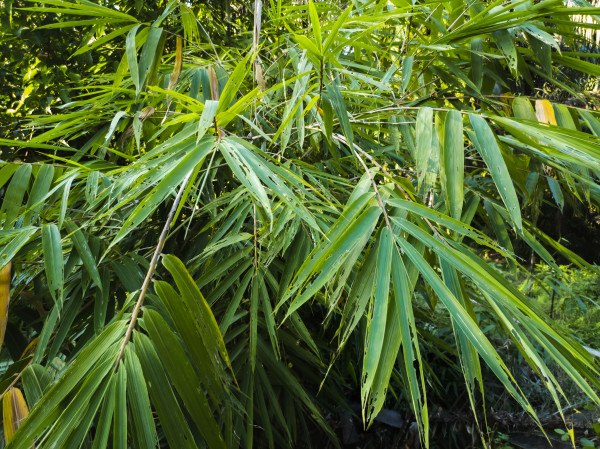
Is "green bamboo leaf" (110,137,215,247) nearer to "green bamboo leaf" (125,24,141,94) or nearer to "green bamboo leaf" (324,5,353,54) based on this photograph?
"green bamboo leaf" (324,5,353,54)

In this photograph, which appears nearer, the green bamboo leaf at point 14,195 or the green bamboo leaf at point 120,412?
the green bamboo leaf at point 120,412

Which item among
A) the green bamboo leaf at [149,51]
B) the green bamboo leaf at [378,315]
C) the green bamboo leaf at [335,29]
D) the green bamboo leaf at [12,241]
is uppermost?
the green bamboo leaf at [149,51]

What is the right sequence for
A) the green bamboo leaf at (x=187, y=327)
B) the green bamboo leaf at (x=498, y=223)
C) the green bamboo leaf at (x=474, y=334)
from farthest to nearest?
the green bamboo leaf at (x=498, y=223) < the green bamboo leaf at (x=187, y=327) < the green bamboo leaf at (x=474, y=334)

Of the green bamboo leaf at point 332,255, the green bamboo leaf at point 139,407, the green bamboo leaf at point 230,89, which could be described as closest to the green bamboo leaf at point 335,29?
the green bamboo leaf at point 230,89

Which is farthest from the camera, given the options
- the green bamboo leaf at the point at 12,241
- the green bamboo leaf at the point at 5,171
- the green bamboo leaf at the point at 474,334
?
the green bamboo leaf at the point at 5,171

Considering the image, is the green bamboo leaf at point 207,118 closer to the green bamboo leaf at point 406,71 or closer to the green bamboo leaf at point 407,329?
the green bamboo leaf at point 407,329

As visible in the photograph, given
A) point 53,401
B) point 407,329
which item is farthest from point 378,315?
point 53,401

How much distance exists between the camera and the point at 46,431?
0.51 metres

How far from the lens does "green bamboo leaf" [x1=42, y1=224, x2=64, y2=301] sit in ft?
2.12

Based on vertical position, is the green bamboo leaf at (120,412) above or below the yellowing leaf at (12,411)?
above

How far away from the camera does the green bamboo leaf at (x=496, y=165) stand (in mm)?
533

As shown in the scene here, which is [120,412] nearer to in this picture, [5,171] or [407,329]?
[407,329]

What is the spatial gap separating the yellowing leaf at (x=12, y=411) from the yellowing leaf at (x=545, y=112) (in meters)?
0.80

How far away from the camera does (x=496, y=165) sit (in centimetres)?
55
